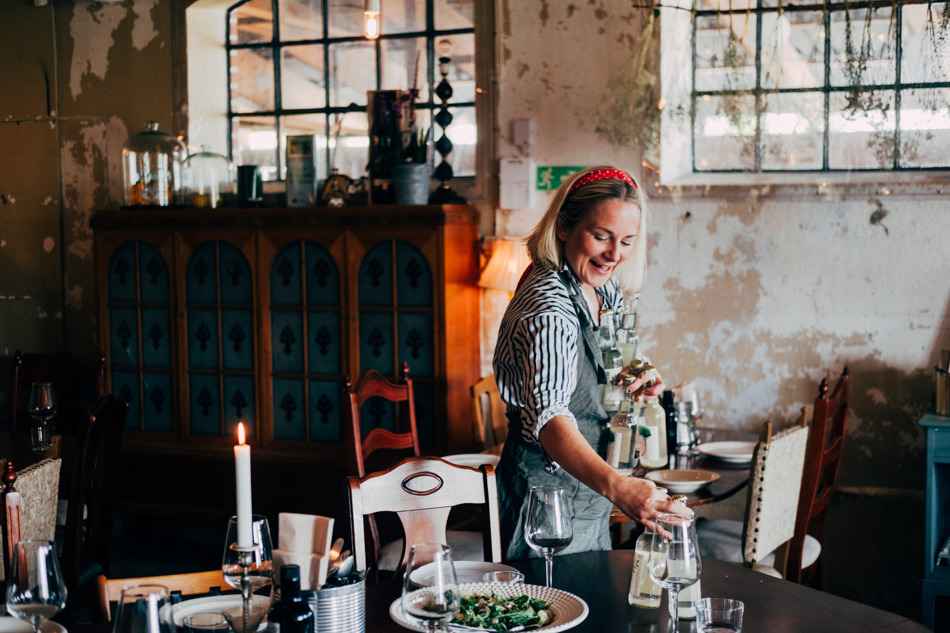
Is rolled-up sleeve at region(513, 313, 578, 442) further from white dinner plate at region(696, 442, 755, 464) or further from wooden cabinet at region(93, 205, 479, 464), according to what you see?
wooden cabinet at region(93, 205, 479, 464)

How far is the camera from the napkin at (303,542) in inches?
73.8

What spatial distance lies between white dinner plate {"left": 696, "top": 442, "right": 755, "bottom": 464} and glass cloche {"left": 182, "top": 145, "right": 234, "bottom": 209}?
272 cm

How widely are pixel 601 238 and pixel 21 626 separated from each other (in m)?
1.51

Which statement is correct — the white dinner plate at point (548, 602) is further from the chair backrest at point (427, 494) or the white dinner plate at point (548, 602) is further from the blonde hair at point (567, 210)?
the blonde hair at point (567, 210)

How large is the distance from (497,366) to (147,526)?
352cm

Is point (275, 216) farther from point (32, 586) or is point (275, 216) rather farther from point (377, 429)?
point (32, 586)

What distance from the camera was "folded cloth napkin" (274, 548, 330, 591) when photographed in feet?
6.09

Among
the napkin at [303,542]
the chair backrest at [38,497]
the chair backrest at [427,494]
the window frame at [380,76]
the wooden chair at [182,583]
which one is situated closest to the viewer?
the napkin at [303,542]

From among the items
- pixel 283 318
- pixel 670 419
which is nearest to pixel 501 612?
pixel 670 419

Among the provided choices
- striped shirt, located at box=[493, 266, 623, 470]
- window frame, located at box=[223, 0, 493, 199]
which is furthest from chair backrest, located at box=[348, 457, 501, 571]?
window frame, located at box=[223, 0, 493, 199]

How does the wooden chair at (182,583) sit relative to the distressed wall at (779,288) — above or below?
below

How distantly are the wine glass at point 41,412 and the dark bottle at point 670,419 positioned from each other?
2.14m

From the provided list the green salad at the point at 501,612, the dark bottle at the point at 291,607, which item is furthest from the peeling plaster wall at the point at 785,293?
the dark bottle at the point at 291,607

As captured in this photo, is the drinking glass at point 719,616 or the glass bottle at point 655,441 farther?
the glass bottle at point 655,441
